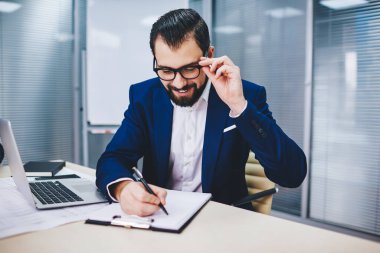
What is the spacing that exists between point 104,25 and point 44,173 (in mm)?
2380

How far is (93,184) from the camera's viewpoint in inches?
54.7

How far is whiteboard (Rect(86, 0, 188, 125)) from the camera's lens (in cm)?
354

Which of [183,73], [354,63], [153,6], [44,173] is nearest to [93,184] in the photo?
[44,173]

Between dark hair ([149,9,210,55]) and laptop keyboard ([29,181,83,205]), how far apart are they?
2.29 feet

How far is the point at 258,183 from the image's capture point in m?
1.50

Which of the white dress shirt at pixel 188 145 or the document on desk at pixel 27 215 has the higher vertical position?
the white dress shirt at pixel 188 145

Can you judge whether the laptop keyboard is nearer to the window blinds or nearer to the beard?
the beard

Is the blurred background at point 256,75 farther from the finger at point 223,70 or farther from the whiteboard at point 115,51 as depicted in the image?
the finger at point 223,70

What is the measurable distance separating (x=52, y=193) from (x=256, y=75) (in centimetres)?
264

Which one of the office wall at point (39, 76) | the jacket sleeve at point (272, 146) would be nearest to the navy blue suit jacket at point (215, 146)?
the jacket sleeve at point (272, 146)

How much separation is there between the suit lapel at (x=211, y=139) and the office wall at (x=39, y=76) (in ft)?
9.23

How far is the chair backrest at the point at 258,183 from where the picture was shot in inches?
56.6

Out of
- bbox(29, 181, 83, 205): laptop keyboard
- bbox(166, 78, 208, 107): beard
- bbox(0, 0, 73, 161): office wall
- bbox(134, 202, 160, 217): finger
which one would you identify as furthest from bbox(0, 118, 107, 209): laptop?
bbox(0, 0, 73, 161): office wall

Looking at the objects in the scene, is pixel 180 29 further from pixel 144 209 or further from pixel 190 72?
pixel 144 209
